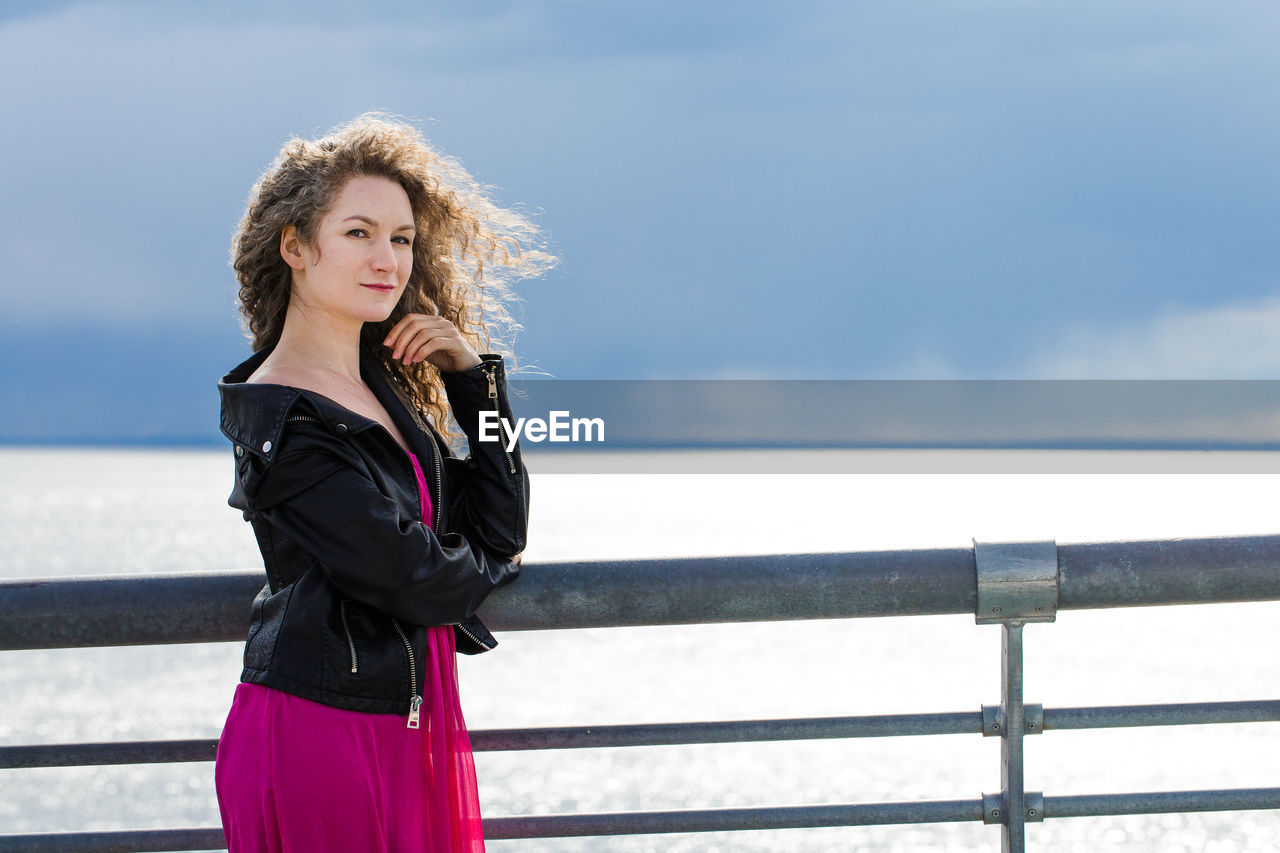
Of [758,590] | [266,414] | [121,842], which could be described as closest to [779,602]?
[758,590]

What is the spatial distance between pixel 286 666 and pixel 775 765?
2230cm

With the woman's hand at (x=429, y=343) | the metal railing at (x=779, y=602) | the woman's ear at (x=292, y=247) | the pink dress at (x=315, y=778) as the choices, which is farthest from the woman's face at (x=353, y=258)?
the pink dress at (x=315, y=778)

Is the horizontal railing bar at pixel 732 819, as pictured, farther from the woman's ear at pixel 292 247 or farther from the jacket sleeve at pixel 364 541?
the woman's ear at pixel 292 247

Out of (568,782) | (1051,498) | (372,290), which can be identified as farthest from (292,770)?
(1051,498)

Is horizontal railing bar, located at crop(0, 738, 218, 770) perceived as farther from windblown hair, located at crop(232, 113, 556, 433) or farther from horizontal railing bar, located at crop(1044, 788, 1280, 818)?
horizontal railing bar, located at crop(1044, 788, 1280, 818)

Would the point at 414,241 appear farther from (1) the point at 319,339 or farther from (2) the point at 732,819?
(2) the point at 732,819

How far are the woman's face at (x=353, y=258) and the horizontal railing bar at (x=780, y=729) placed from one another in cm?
80

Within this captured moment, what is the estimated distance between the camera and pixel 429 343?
2.49 meters

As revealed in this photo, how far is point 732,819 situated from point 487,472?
764 millimetres

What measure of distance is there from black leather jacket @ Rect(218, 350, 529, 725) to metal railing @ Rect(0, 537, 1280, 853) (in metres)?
0.07

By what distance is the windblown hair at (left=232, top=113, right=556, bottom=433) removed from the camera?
2.36 m

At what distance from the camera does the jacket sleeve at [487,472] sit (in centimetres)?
222

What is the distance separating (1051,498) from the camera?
Answer: 102625 mm

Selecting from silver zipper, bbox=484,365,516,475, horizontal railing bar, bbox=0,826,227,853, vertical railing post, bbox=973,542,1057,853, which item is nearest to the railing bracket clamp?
vertical railing post, bbox=973,542,1057,853
